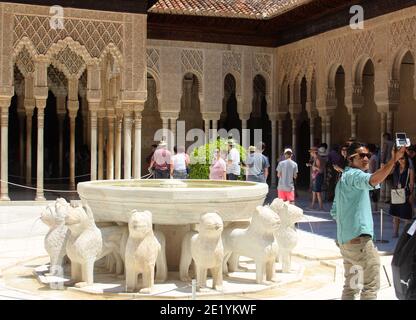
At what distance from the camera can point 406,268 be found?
12.3 feet

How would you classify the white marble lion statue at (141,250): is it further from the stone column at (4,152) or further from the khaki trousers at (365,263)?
the stone column at (4,152)

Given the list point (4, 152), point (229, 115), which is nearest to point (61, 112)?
point (229, 115)

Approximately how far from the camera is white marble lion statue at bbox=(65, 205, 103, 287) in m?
6.04

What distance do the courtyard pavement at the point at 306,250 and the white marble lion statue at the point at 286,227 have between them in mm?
325

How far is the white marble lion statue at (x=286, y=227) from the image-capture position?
679 centimetres

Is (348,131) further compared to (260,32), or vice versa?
(348,131)

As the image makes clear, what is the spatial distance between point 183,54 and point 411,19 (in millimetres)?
6836

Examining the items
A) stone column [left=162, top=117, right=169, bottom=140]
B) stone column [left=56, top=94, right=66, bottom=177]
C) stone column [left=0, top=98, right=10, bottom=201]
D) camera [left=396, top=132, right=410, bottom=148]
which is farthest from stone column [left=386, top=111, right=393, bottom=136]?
camera [left=396, top=132, right=410, bottom=148]

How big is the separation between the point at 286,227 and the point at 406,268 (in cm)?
311

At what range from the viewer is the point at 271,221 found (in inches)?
238

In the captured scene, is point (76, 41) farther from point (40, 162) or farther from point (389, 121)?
point (389, 121)

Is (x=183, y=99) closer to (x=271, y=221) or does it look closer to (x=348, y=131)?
(x=348, y=131)

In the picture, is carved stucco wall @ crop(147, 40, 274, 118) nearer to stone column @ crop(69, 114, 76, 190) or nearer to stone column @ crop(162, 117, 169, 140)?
stone column @ crop(162, 117, 169, 140)
